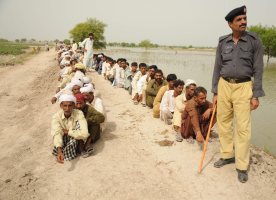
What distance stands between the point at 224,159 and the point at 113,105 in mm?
4388

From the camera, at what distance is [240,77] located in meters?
3.52

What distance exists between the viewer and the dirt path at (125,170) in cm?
347

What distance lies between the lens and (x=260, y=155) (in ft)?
15.5

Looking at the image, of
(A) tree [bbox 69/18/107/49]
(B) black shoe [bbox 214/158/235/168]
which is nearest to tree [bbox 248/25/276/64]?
(A) tree [bbox 69/18/107/49]

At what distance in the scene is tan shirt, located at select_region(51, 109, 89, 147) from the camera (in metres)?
4.13

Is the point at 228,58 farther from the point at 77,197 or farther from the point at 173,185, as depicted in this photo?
the point at 77,197

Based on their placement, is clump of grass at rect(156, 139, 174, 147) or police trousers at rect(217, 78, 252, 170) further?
clump of grass at rect(156, 139, 174, 147)

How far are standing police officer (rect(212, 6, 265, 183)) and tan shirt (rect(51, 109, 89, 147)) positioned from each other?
1.99m

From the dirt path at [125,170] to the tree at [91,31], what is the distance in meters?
42.6

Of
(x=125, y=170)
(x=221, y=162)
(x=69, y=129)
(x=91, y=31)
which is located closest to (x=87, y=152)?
(x=69, y=129)

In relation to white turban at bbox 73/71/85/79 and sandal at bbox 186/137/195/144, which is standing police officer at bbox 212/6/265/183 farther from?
white turban at bbox 73/71/85/79

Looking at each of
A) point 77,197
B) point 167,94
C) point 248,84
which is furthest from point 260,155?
point 77,197

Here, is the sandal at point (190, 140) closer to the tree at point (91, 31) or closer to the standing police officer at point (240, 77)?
the standing police officer at point (240, 77)

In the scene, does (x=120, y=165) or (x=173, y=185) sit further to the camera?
(x=120, y=165)
